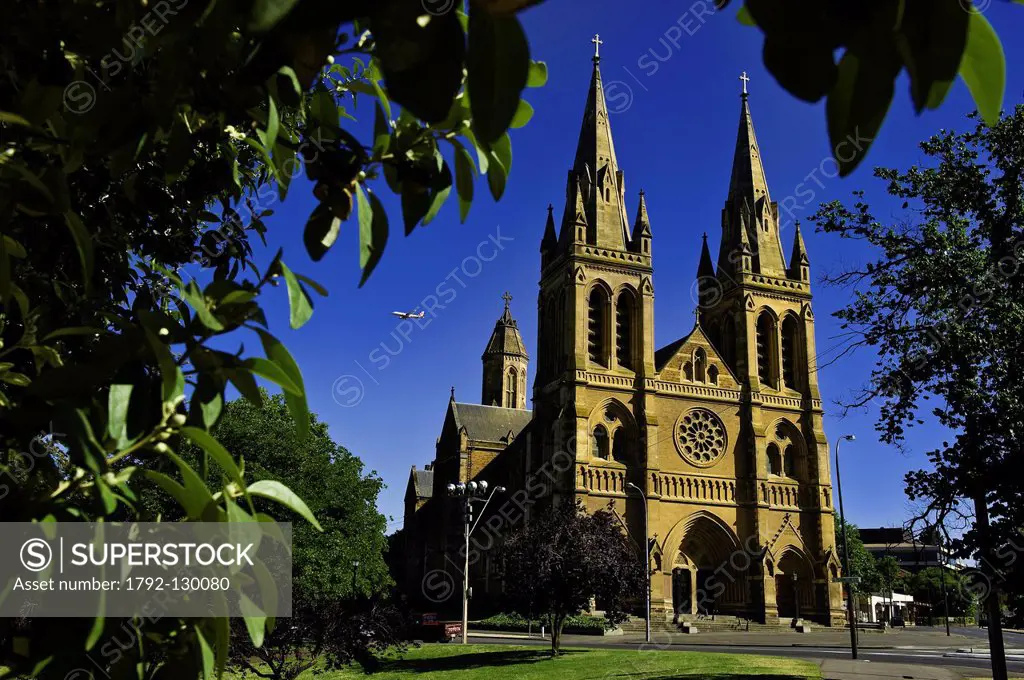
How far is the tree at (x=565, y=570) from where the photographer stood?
26.6 meters

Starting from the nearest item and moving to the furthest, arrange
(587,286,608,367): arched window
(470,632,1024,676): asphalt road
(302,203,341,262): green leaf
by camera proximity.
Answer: (302,203,341,262): green leaf, (470,632,1024,676): asphalt road, (587,286,608,367): arched window

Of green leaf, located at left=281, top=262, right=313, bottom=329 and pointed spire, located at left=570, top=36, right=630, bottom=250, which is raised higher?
pointed spire, located at left=570, top=36, right=630, bottom=250

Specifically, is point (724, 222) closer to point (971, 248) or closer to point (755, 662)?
point (755, 662)

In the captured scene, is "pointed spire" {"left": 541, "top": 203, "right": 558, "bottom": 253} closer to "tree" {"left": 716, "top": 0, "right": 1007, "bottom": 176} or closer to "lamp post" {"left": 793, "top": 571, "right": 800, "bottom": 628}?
"lamp post" {"left": 793, "top": 571, "right": 800, "bottom": 628}

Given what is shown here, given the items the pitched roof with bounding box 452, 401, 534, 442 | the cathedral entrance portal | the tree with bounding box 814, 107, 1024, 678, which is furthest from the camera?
the pitched roof with bounding box 452, 401, 534, 442

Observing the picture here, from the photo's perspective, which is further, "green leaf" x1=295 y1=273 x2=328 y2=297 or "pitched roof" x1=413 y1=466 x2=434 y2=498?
"pitched roof" x1=413 y1=466 x2=434 y2=498

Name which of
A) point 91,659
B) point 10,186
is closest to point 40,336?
point 10,186

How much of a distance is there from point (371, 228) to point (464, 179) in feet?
0.61

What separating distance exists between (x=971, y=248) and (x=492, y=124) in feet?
46.8

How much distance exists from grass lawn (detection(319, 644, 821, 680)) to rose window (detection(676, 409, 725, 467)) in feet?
74.5

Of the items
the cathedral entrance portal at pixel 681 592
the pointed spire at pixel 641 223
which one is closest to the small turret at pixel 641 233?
the pointed spire at pixel 641 223

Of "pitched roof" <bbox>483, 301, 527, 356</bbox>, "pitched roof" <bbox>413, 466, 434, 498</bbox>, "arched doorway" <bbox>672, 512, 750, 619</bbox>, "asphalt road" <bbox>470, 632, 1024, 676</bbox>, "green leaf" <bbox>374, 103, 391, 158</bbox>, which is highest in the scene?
"pitched roof" <bbox>483, 301, 527, 356</bbox>

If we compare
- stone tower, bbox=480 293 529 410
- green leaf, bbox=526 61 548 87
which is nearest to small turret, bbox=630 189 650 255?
stone tower, bbox=480 293 529 410

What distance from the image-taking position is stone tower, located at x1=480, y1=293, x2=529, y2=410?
83.9 metres
